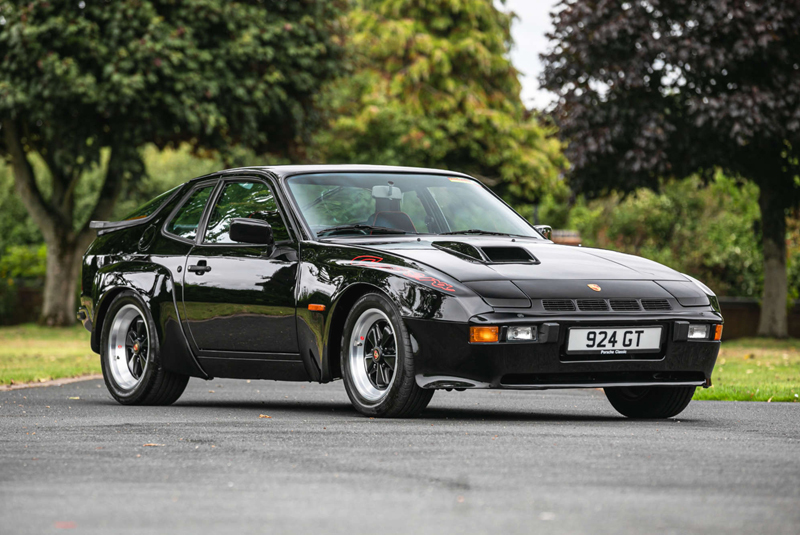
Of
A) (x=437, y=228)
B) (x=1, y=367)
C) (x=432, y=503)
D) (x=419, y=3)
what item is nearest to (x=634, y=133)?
(x=1, y=367)

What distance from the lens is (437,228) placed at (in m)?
8.52

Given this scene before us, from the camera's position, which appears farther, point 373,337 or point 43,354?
point 43,354

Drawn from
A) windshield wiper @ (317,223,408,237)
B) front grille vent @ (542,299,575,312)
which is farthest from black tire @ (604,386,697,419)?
windshield wiper @ (317,223,408,237)

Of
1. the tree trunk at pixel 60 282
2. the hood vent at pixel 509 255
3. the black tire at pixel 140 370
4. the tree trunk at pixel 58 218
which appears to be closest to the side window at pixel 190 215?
the black tire at pixel 140 370

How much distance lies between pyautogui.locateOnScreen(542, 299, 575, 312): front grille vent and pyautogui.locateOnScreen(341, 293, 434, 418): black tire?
0.79 m

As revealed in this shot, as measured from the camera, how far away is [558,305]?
734 cm

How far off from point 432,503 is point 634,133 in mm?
16438

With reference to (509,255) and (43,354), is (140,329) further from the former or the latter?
(43,354)

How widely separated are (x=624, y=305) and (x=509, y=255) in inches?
29.2

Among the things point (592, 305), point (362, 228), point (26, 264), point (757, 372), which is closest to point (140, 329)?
point (362, 228)

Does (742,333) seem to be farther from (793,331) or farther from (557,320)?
(557,320)

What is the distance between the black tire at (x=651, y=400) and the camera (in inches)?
321

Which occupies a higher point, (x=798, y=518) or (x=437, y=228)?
(x=437, y=228)

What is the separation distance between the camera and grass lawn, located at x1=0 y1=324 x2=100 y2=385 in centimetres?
1348
